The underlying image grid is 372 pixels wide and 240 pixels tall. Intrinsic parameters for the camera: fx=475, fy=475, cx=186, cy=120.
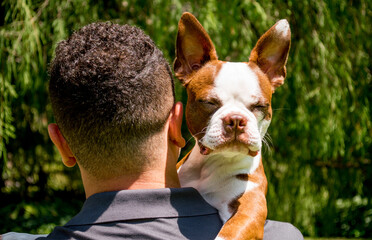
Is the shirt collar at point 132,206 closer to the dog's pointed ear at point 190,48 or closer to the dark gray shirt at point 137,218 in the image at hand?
the dark gray shirt at point 137,218

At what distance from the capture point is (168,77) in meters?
1.96

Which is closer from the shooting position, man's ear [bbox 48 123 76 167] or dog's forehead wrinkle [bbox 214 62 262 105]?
man's ear [bbox 48 123 76 167]

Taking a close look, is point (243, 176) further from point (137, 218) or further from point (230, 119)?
point (137, 218)

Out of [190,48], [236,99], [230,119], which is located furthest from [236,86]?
[190,48]

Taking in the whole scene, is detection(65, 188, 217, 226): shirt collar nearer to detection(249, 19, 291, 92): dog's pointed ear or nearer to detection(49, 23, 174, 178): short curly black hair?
detection(49, 23, 174, 178): short curly black hair

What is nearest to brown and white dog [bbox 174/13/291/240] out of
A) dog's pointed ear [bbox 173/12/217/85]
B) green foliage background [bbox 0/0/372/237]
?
dog's pointed ear [bbox 173/12/217/85]

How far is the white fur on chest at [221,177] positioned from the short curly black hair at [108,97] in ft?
1.64

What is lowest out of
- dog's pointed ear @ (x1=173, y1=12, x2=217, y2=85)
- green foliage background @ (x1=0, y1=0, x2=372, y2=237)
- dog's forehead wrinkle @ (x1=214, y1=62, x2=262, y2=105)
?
green foliage background @ (x1=0, y1=0, x2=372, y2=237)

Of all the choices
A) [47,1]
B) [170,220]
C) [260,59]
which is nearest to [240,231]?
[170,220]

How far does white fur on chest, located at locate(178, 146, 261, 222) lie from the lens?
84.2 inches

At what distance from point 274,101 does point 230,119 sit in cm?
323

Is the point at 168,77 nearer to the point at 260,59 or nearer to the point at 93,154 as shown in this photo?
the point at 93,154

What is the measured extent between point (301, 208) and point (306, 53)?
1.90 metres

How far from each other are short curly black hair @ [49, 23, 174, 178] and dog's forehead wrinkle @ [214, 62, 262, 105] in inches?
16.0
